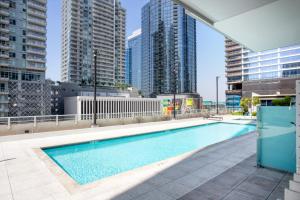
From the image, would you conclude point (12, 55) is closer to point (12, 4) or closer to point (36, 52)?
point (36, 52)

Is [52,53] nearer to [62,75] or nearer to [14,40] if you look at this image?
[14,40]

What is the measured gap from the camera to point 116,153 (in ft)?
28.1

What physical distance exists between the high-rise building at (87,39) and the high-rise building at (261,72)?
55.5 m

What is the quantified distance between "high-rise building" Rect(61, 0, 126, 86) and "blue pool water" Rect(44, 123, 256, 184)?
8100 cm

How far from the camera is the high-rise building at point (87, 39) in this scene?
86.6m

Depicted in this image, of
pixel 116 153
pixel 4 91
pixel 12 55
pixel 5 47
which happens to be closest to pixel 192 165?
pixel 116 153

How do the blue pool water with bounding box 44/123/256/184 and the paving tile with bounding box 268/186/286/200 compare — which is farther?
the blue pool water with bounding box 44/123/256/184

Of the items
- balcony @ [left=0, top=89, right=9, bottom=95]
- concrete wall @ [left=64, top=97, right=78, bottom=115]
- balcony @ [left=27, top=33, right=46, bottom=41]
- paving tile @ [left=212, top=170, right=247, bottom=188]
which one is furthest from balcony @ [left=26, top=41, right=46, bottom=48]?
paving tile @ [left=212, top=170, right=247, bottom=188]

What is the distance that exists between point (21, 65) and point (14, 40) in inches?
276

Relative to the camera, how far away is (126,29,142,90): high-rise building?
122m

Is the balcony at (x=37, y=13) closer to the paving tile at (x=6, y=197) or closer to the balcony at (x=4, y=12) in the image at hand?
the balcony at (x=4, y=12)

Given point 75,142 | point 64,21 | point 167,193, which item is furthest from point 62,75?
point 167,193

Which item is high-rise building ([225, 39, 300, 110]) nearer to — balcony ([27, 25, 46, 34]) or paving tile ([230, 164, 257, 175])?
paving tile ([230, 164, 257, 175])

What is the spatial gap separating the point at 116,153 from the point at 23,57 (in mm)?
57535
